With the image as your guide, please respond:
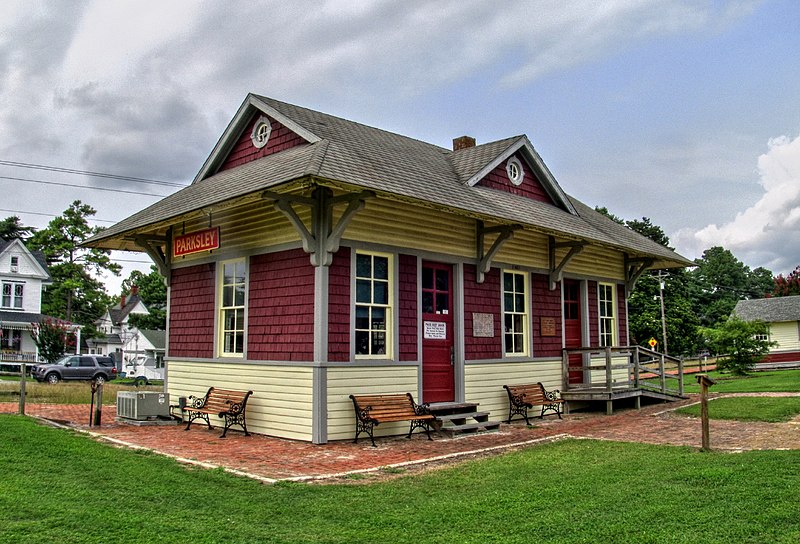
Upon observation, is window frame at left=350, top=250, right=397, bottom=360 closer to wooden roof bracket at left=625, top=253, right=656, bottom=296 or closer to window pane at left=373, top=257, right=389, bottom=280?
window pane at left=373, top=257, right=389, bottom=280

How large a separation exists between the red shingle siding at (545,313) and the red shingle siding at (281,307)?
591cm

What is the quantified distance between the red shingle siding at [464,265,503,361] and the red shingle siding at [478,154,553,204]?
2038 millimetres

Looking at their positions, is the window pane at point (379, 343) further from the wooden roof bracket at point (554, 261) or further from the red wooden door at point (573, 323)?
the red wooden door at point (573, 323)

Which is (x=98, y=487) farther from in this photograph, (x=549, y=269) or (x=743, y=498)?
(x=549, y=269)

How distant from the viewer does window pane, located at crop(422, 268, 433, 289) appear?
1277cm

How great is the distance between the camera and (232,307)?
1290 centimetres

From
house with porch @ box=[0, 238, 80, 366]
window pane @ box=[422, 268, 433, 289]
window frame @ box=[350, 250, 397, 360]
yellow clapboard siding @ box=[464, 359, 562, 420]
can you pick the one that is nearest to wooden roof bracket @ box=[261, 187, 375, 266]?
window frame @ box=[350, 250, 397, 360]

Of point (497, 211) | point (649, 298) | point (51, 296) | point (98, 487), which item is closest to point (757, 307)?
point (649, 298)

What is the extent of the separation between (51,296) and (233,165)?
4096 centimetres

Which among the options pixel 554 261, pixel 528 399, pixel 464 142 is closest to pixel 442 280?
pixel 528 399

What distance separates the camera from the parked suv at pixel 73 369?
32250mm

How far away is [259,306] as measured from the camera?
1217 cm

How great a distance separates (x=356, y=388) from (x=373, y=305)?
4.62ft

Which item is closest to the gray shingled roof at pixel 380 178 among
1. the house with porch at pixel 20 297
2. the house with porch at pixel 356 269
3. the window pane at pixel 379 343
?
the house with porch at pixel 356 269
